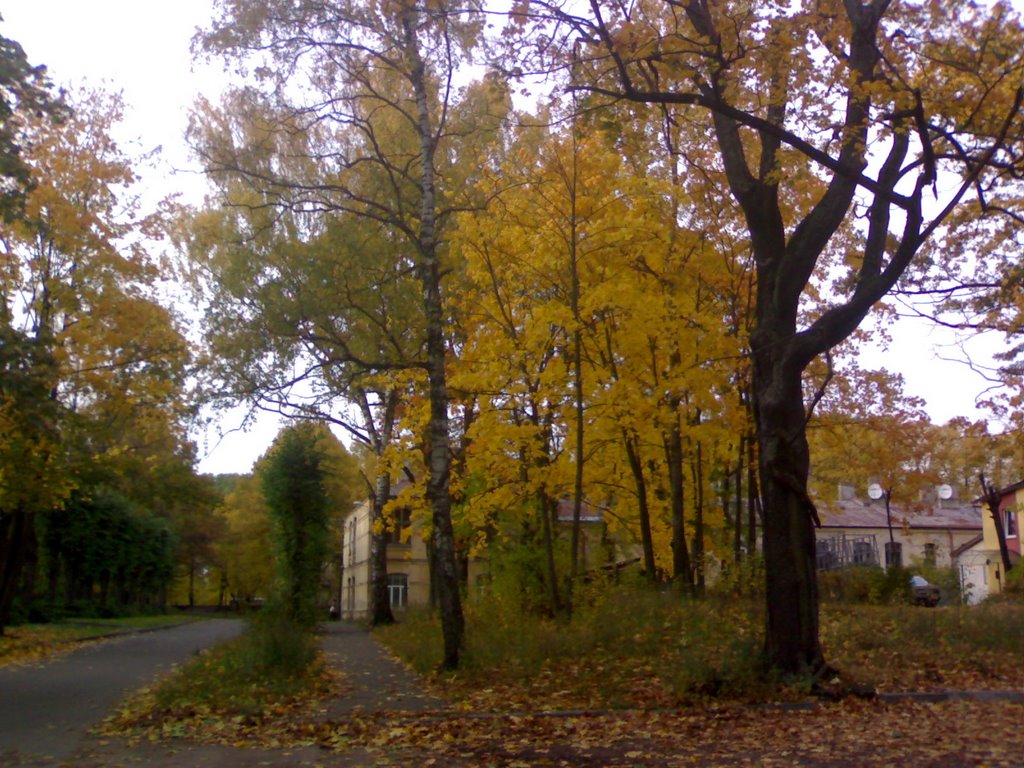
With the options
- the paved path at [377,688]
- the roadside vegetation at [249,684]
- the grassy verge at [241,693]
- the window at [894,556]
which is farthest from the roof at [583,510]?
the window at [894,556]

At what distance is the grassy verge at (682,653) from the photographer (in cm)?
1086

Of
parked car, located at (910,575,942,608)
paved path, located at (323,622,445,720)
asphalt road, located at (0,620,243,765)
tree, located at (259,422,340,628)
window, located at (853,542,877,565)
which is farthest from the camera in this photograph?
window, located at (853,542,877,565)

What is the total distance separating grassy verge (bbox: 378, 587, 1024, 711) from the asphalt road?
4249mm

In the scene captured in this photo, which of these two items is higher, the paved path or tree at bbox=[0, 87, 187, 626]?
tree at bbox=[0, 87, 187, 626]

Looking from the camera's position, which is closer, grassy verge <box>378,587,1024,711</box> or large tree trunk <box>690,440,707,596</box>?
grassy verge <box>378,587,1024,711</box>

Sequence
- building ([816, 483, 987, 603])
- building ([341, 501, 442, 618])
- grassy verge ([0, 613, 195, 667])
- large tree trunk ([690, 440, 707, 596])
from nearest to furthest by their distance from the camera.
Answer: grassy verge ([0, 613, 195, 667]), large tree trunk ([690, 440, 707, 596]), building ([816, 483, 987, 603]), building ([341, 501, 442, 618])

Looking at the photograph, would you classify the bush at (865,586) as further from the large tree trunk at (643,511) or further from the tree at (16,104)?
the tree at (16,104)

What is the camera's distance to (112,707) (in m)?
12.7

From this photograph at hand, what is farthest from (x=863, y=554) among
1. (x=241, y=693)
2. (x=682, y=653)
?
(x=241, y=693)

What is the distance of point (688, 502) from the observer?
969 inches

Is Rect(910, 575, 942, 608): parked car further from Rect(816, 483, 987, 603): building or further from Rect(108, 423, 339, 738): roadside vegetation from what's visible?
Rect(108, 423, 339, 738): roadside vegetation

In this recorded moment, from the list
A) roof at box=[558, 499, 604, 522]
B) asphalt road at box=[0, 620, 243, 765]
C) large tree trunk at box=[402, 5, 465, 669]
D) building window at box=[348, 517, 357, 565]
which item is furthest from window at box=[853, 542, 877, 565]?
building window at box=[348, 517, 357, 565]

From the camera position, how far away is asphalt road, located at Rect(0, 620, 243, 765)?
389 inches

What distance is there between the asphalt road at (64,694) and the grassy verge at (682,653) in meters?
4.25
